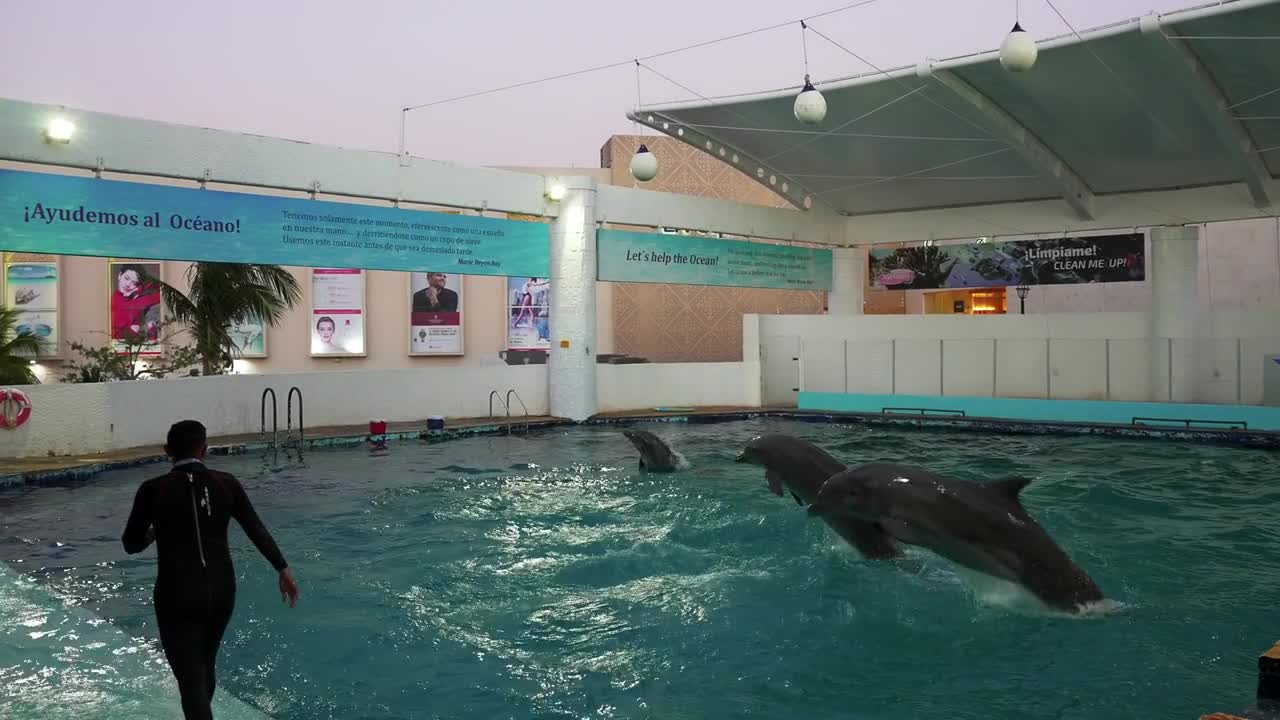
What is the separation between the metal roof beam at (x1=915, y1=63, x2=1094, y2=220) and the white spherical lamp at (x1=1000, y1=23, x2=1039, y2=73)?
4.11m

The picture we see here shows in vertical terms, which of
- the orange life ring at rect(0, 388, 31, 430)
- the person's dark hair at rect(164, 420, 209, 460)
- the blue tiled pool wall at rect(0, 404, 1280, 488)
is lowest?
the blue tiled pool wall at rect(0, 404, 1280, 488)

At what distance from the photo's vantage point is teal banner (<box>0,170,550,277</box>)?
39.8 feet

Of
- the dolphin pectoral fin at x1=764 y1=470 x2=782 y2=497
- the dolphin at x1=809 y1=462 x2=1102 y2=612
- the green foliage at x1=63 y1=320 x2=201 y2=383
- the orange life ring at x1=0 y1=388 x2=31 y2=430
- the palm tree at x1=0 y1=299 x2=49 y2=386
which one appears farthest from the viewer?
the green foliage at x1=63 y1=320 x2=201 y2=383

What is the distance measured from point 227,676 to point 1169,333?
17625 mm

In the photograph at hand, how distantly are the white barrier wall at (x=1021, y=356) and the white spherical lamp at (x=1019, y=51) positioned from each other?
362 inches

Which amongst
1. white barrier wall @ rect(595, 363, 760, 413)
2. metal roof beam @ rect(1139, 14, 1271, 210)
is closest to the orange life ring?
white barrier wall @ rect(595, 363, 760, 413)

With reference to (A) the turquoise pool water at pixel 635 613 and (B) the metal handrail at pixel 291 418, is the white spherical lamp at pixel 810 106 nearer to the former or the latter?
(A) the turquoise pool water at pixel 635 613

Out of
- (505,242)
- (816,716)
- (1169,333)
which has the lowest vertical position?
(816,716)

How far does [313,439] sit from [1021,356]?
42.9 ft


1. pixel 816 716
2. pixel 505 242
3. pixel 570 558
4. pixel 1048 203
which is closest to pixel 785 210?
pixel 1048 203

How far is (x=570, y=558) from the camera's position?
752 centimetres

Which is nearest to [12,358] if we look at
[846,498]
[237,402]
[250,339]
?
[237,402]

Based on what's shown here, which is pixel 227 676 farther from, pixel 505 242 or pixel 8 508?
pixel 505 242

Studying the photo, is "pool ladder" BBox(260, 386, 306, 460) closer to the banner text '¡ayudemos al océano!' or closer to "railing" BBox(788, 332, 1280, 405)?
the banner text '¡ayudemos al océano!'
